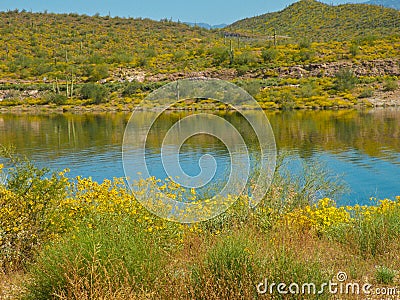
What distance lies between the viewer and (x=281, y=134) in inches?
1072

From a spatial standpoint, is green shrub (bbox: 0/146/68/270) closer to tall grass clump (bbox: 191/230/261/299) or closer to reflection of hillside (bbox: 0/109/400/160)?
tall grass clump (bbox: 191/230/261/299)

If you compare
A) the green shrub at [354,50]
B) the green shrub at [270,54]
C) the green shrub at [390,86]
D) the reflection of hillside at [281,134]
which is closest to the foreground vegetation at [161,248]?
A: the reflection of hillside at [281,134]

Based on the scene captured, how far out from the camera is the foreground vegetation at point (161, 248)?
4395mm

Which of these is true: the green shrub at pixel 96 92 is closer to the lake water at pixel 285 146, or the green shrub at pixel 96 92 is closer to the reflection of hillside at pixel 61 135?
the reflection of hillside at pixel 61 135

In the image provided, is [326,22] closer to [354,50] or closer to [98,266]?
[354,50]

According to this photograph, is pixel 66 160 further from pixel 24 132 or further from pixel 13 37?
pixel 13 37

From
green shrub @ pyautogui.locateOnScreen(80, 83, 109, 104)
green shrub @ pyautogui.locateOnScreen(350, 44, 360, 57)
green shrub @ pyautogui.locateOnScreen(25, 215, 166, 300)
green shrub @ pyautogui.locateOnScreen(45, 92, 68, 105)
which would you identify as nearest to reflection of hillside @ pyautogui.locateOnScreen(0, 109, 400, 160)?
green shrub @ pyautogui.locateOnScreen(25, 215, 166, 300)

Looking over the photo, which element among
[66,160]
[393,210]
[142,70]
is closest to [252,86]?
[142,70]

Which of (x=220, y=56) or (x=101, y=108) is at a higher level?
(x=220, y=56)

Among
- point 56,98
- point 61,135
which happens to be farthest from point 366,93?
point 56,98

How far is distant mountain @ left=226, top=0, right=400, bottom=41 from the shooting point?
83.7m

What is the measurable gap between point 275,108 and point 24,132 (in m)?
23.5

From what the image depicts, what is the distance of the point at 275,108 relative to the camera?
46812 mm

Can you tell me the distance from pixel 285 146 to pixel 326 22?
77.7 metres
